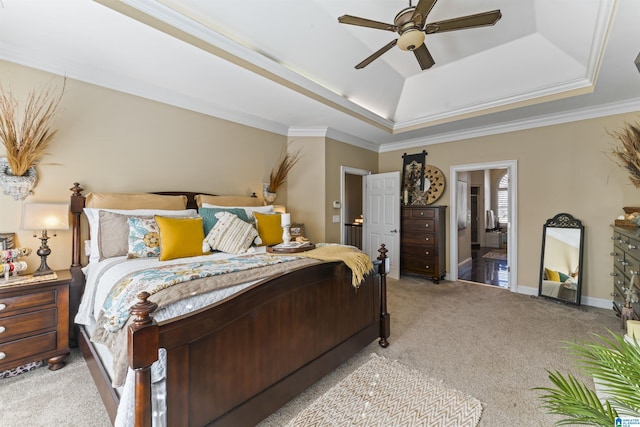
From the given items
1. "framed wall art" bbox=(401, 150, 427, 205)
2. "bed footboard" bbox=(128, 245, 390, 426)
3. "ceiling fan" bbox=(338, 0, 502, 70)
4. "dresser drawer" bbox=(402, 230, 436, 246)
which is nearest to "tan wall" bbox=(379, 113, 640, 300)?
"framed wall art" bbox=(401, 150, 427, 205)

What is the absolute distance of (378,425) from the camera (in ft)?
5.40

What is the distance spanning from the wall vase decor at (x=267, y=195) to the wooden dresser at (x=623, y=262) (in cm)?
400

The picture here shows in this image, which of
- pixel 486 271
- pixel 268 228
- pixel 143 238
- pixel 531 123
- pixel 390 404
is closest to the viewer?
pixel 390 404

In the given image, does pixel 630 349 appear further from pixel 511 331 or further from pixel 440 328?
pixel 511 331

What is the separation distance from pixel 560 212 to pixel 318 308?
3939mm

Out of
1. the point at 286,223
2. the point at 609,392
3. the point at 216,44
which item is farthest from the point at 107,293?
the point at 609,392

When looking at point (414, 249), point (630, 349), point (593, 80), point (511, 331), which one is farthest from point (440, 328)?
point (593, 80)

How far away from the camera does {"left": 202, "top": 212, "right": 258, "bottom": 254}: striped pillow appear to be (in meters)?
2.53

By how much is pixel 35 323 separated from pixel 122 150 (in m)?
1.64

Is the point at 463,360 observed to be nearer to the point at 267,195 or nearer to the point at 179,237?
the point at 179,237

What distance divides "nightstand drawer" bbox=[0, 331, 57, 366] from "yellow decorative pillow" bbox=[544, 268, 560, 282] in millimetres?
5478

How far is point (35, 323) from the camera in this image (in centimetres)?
207

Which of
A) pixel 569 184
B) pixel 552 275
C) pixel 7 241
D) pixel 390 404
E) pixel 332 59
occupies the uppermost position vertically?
pixel 332 59

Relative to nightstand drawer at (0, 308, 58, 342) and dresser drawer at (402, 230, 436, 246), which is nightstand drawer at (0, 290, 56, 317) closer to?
nightstand drawer at (0, 308, 58, 342)
